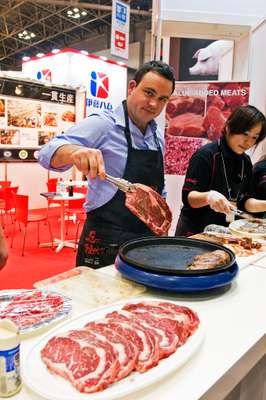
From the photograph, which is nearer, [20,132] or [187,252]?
[187,252]

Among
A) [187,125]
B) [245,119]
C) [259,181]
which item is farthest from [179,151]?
[245,119]

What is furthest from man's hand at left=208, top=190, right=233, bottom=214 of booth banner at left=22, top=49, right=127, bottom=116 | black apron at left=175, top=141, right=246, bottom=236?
booth banner at left=22, top=49, right=127, bottom=116

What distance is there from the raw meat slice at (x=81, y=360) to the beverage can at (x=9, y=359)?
Answer: 0.28 feet

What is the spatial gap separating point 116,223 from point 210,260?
0.62 m

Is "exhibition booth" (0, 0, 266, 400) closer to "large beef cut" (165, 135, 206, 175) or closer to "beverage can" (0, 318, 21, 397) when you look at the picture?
"beverage can" (0, 318, 21, 397)

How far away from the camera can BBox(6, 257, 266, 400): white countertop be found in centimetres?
77

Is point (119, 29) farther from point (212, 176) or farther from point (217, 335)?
point (217, 335)

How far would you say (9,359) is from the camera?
69cm

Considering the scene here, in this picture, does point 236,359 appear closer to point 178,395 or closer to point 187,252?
point 178,395

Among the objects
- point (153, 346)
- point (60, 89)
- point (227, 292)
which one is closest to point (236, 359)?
point (153, 346)

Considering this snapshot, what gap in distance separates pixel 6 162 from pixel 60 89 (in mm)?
2159

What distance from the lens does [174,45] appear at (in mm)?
7223

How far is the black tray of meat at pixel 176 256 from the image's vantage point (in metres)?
1.26

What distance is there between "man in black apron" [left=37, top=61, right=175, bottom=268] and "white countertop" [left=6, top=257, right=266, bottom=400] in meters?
0.36
